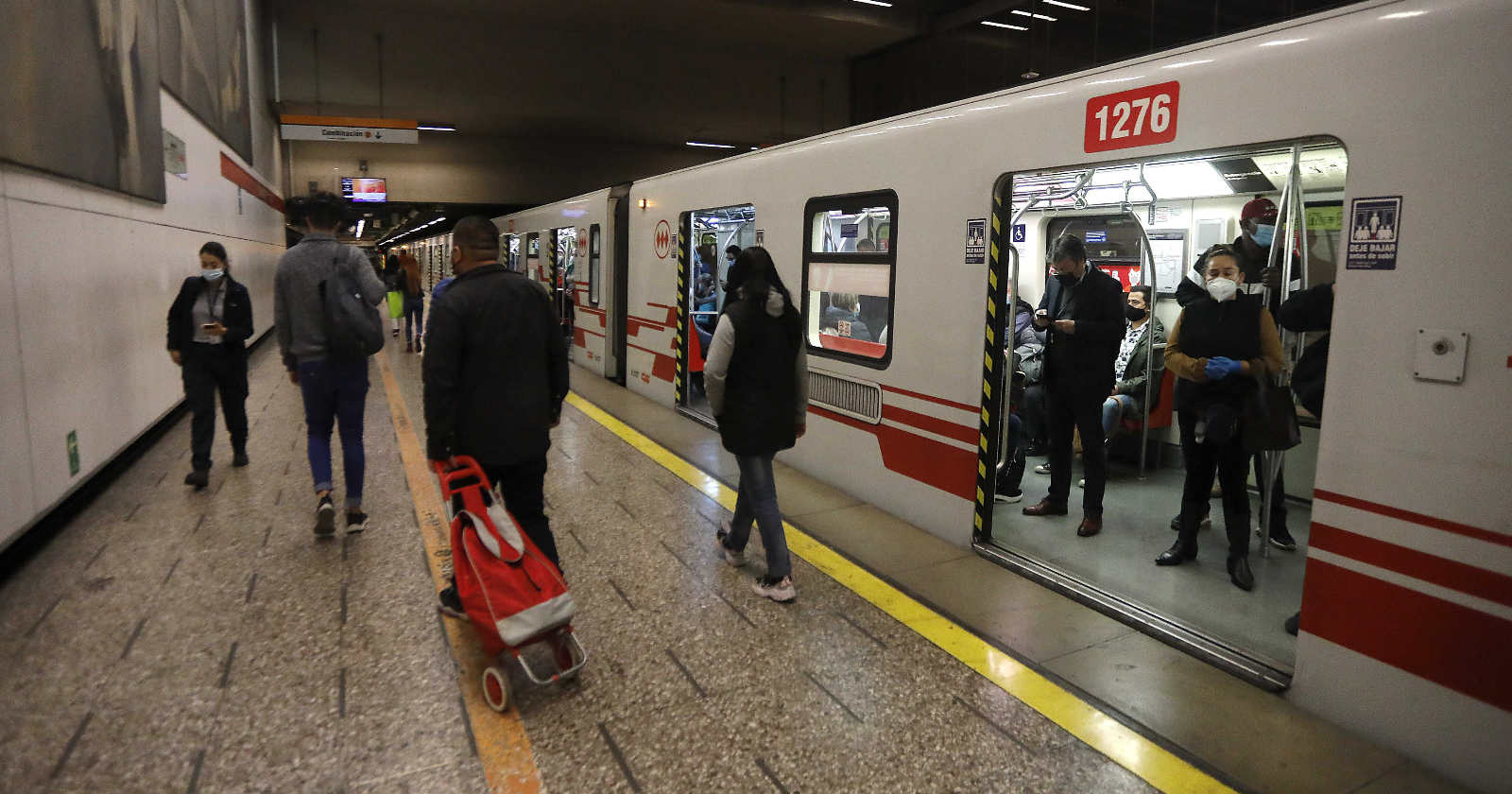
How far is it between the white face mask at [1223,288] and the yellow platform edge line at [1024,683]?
6.61 ft

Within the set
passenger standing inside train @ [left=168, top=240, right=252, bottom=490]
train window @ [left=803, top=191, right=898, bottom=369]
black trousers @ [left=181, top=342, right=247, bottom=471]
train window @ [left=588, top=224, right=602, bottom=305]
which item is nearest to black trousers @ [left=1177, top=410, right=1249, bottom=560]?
train window @ [left=803, top=191, right=898, bottom=369]

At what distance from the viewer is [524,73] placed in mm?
15477

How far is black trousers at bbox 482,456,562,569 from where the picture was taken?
125 inches

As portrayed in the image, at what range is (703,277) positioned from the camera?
9.15m

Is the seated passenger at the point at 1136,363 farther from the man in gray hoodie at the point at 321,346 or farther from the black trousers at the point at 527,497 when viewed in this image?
the man in gray hoodie at the point at 321,346

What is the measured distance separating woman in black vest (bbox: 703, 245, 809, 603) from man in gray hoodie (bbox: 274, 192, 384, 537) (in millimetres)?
1945

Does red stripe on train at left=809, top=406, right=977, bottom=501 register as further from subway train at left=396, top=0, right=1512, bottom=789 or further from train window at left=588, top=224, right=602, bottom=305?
train window at left=588, top=224, right=602, bottom=305

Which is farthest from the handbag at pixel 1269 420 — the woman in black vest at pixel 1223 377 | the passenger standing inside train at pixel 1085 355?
the passenger standing inside train at pixel 1085 355

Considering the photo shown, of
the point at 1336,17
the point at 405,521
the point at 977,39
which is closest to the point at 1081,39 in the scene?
the point at 977,39

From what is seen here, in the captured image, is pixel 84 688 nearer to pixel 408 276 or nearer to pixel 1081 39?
pixel 408 276

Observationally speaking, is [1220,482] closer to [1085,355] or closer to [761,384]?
[1085,355]

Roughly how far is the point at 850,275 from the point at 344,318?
2.94 metres

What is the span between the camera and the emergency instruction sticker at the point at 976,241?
13.5 feet

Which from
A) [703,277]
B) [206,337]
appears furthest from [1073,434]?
[206,337]
